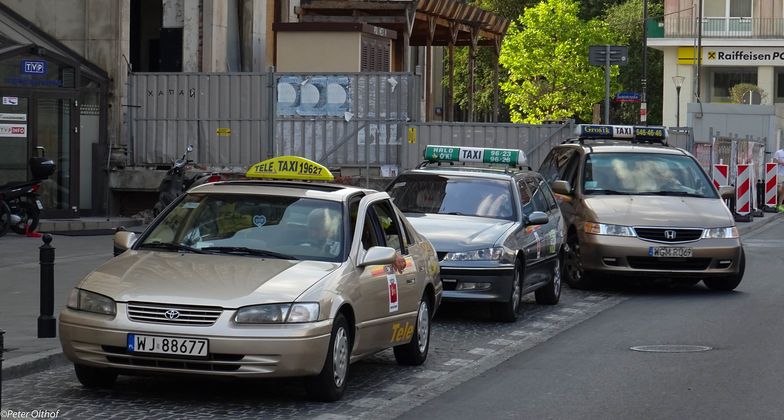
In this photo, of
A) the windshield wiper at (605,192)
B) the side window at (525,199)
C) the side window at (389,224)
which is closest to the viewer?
the side window at (389,224)

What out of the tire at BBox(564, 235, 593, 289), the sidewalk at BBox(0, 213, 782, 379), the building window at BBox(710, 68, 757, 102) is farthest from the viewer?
the building window at BBox(710, 68, 757, 102)

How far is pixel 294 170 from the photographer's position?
11.8 meters

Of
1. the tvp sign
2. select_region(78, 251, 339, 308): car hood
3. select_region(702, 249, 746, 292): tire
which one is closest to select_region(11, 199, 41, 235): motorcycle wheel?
the tvp sign

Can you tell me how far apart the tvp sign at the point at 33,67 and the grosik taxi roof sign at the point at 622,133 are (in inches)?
359

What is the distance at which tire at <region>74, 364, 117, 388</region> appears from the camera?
9078 millimetres

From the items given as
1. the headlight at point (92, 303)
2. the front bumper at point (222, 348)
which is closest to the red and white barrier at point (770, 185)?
the front bumper at point (222, 348)

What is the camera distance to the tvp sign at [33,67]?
22844mm

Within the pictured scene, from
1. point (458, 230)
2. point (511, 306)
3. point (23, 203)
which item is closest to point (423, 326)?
point (511, 306)

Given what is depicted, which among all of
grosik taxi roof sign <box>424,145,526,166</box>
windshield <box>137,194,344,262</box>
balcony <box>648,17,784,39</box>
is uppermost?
balcony <box>648,17,784,39</box>

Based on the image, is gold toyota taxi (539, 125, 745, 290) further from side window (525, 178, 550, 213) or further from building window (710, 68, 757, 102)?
building window (710, 68, 757, 102)

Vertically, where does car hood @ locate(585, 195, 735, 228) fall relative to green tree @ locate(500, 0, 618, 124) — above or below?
below

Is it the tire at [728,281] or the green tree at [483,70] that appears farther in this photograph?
the green tree at [483,70]

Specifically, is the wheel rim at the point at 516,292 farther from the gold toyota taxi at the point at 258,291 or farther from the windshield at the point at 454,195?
the gold toyota taxi at the point at 258,291

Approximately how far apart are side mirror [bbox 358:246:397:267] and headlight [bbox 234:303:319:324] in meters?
0.91
